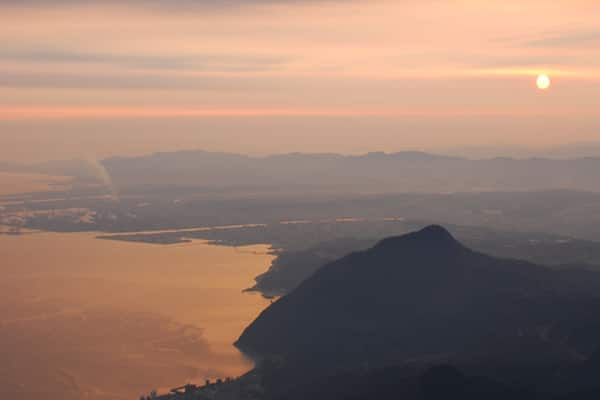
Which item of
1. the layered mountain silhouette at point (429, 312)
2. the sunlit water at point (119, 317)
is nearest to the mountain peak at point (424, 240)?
the layered mountain silhouette at point (429, 312)

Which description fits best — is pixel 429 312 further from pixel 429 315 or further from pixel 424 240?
pixel 424 240

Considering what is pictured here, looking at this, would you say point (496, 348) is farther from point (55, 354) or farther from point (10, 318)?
point (10, 318)

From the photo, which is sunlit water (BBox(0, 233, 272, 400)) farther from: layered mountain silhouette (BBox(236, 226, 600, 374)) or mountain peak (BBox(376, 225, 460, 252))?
mountain peak (BBox(376, 225, 460, 252))

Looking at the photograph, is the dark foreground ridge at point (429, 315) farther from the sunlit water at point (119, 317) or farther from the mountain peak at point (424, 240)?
the sunlit water at point (119, 317)

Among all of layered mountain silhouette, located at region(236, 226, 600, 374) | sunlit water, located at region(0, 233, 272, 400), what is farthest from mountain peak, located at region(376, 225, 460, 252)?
sunlit water, located at region(0, 233, 272, 400)

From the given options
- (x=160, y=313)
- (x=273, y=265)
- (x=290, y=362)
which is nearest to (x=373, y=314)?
(x=290, y=362)

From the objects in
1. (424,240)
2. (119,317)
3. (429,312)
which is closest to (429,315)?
(429,312)
